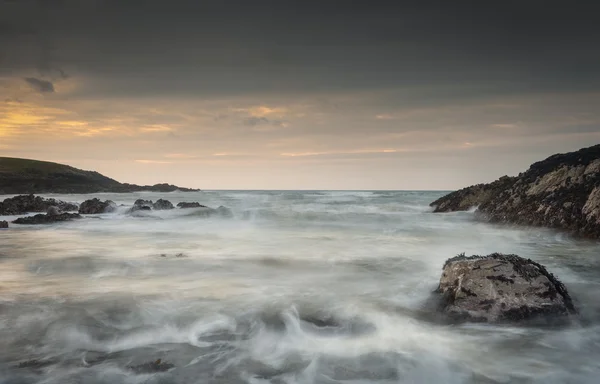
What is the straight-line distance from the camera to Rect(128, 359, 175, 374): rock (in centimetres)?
522

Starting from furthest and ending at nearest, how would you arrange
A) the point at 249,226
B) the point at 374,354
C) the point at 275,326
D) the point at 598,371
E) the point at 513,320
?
1. the point at 249,226
2. the point at 275,326
3. the point at 513,320
4. the point at 374,354
5. the point at 598,371

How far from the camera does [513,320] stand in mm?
6391

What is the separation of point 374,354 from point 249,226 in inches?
738

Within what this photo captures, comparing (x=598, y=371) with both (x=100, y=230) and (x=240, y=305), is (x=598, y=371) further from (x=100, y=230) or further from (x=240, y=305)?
(x=100, y=230)

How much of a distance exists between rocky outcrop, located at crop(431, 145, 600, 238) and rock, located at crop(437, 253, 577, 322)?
29.6ft

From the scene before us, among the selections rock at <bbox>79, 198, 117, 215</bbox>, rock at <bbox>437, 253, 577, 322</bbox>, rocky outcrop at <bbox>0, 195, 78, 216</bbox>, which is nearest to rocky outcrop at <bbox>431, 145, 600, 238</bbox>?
rock at <bbox>437, 253, 577, 322</bbox>

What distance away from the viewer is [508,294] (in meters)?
6.48

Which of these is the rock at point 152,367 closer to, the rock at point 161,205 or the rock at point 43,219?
the rock at point 43,219

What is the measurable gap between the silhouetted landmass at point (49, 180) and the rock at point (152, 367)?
65.4 m

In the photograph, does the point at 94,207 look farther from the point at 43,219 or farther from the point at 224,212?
the point at 224,212

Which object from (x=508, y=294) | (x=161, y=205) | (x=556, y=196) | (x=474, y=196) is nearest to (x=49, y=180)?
(x=161, y=205)

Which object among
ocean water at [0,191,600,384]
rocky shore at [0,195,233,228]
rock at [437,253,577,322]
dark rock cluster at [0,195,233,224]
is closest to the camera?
ocean water at [0,191,600,384]

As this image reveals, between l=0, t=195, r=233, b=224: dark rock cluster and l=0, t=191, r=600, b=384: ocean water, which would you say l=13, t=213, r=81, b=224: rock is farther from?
l=0, t=191, r=600, b=384: ocean water

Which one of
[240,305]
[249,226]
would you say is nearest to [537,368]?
[240,305]
